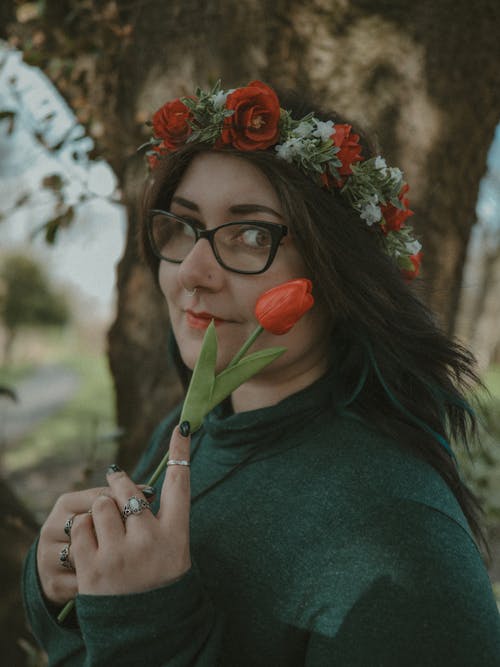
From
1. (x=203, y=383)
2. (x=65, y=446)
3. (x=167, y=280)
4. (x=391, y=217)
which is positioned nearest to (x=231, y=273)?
(x=167, y=280)

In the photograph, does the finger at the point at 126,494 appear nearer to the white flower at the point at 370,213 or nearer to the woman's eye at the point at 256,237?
the woman's eye at the point at 256,237

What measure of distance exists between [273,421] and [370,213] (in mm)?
534

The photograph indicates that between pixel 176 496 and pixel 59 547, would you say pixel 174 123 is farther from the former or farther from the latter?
pixel 59 547

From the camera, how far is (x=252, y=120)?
1.39m

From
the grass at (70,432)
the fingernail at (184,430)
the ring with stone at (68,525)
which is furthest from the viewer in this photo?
the grass at (70,432)

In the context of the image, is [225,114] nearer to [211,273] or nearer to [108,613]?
[211,273]

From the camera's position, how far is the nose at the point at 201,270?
1.39 metres

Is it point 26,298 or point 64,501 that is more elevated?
point 64,501

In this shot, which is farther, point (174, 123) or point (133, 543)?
point (174, 123)

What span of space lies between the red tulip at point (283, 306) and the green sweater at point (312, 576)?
289 mm

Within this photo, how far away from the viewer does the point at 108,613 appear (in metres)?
1.09

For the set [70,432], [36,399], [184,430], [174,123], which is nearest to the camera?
[184,430]

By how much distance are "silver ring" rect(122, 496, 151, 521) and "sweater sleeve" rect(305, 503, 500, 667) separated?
374 mm

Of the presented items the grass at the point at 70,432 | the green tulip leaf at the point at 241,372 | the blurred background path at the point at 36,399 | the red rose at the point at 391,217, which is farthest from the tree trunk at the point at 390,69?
the blurred background path at the point at 36,399
